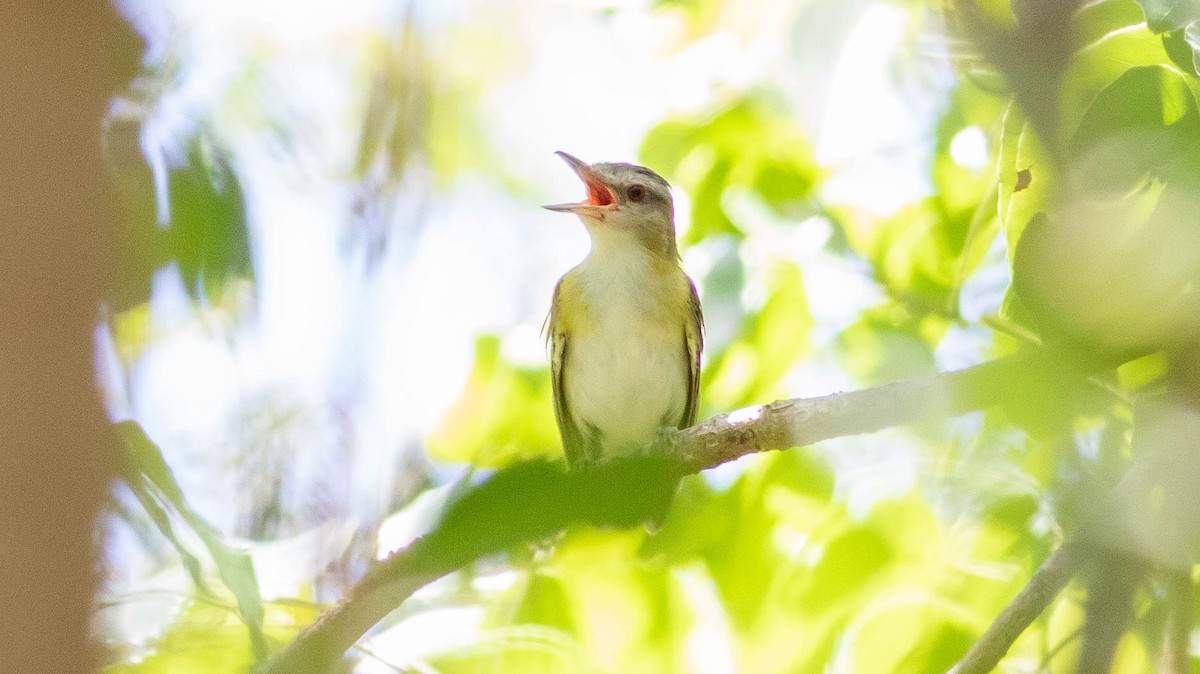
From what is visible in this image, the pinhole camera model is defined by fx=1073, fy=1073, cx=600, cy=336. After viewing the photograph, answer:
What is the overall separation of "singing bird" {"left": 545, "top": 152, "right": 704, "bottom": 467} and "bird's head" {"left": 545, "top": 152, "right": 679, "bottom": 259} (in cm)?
4

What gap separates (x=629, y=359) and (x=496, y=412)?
3.73ft

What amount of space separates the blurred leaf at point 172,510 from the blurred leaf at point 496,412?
9.61 feet

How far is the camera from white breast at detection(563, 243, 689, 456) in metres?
6.21

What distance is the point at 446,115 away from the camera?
3240 millimetres

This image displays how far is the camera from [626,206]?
676cm

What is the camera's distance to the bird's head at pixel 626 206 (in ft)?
21.9

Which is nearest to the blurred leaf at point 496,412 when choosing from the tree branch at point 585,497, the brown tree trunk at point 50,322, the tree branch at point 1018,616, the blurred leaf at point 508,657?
the blurred leaf at point 508,657

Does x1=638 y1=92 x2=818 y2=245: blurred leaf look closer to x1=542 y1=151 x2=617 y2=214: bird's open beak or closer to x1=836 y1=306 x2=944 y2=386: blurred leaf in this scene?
x1=836 y1=306 x2=944 y2=386: blurred leaf

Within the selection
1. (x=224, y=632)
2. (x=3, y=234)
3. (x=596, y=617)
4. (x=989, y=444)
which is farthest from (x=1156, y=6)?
(x=596, y=617)

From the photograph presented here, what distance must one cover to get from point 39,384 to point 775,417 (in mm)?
3165

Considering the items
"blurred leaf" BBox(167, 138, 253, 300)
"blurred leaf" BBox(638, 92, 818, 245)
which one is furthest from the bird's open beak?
"blurred leaf" BBox(167, 138, 253, 300)

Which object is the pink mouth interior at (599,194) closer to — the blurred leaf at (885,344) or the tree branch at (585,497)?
the blurred leaf at (885,344)

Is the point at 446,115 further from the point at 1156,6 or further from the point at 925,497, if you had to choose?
the point at 925,497

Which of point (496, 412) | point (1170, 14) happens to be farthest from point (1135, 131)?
point (496, 412)
